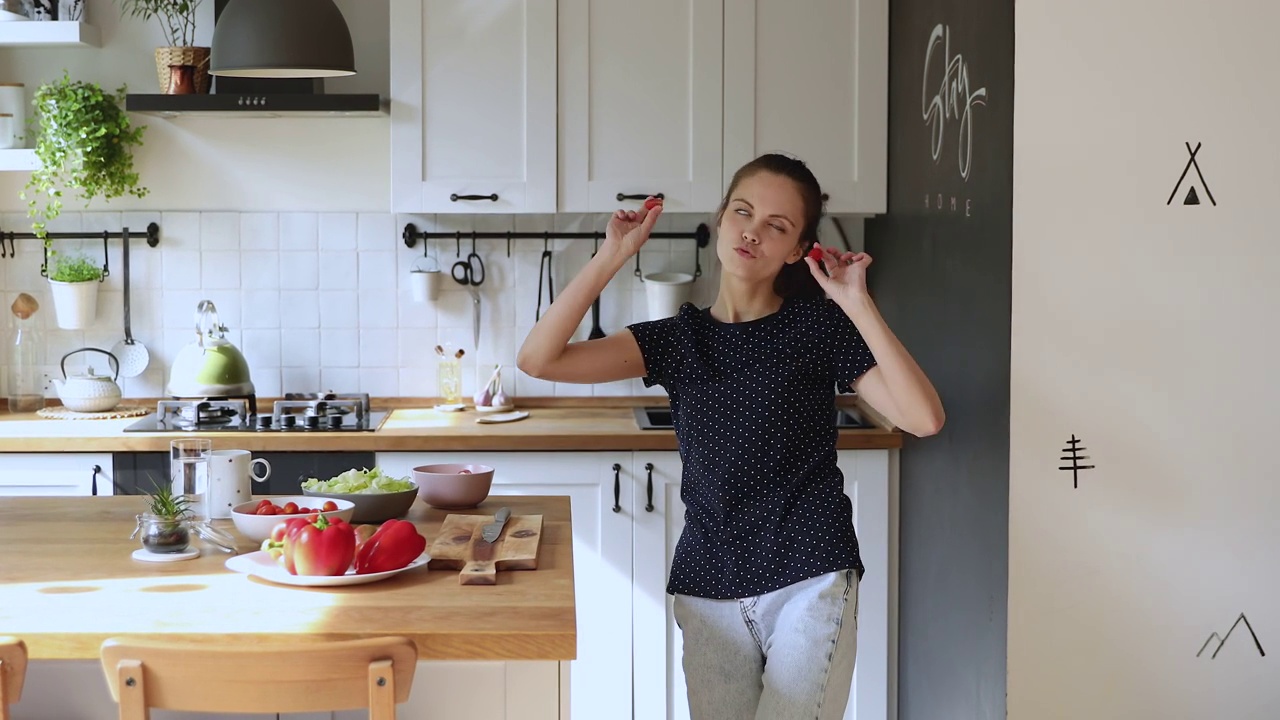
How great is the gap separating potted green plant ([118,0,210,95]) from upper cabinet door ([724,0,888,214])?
1.52m

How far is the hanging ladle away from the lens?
3.96 meters

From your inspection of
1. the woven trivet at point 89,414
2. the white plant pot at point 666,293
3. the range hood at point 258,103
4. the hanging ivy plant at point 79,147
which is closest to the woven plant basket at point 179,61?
the range hood at point 258,103

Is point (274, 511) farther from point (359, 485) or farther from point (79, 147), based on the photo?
point (79, 147)

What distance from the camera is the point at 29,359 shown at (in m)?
3.93

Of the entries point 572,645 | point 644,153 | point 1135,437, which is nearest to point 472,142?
point 644,153

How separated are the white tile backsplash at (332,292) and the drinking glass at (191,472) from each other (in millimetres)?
1907

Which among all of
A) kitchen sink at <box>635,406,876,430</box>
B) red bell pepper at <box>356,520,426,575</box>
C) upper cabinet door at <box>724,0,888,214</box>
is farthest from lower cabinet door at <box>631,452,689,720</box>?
red bell pepper at <box>356,520,426,575</box>

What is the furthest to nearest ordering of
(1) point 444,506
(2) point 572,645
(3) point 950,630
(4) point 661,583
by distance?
(4) point 661,583
(3) point 950,630
(1) point 444,506
(2) point 572,645

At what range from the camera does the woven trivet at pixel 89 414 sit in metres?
3.73

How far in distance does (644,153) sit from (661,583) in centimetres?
119

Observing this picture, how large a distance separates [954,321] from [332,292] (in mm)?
2004

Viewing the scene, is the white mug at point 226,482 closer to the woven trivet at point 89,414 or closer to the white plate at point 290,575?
the white plate at point 290,575

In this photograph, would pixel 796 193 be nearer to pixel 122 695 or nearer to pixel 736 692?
pixel 736 692

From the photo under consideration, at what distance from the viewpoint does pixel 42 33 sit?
3.65m
